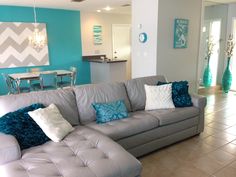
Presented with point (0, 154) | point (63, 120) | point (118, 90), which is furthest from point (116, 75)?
point (0, 154)

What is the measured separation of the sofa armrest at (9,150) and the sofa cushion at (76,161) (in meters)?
0.07

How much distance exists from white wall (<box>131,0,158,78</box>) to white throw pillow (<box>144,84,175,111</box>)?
1.46 m

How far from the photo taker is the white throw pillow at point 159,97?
319 centimetres

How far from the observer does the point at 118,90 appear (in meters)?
3.14

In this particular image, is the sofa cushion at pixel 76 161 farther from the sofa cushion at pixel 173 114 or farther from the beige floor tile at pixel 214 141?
the beige floor tile at pixel 214 141

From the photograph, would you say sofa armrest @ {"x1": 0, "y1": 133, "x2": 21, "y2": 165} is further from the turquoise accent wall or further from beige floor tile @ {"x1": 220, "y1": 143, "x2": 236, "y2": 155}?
the turquoise accent wall

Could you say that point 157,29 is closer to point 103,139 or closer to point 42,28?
point 103,139

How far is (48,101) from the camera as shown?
2.56 m

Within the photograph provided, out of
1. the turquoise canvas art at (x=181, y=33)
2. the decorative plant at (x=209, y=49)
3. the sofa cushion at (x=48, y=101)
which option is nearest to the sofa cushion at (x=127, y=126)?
the sofa cushion at (x=48, y=101)

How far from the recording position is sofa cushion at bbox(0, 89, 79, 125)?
237cm

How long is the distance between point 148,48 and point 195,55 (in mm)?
1393

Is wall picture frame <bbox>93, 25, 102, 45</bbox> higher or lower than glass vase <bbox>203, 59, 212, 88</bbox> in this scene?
higher

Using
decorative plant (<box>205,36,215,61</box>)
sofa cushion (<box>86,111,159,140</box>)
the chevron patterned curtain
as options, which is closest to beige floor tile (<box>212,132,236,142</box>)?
sofa cushion (<box>86,111,159,140</box>)

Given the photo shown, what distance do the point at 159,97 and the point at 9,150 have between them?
6.91ft
